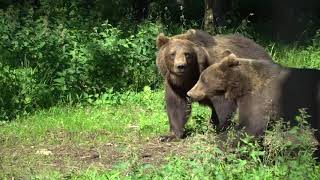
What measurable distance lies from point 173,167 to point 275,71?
1.85 m

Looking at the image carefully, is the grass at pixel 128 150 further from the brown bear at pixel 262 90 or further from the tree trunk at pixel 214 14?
the tree trunk at pixel 214 14

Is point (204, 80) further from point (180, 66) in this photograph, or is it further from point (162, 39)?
point (162, 39)

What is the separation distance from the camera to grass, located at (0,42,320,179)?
16.0 feet

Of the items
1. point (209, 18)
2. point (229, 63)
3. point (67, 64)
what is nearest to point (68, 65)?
point (67, 64)

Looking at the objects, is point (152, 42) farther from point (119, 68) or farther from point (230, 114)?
point (230, 114)

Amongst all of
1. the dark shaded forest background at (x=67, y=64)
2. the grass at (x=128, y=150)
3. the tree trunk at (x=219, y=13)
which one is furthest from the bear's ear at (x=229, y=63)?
the tree trunk at (x=219, y=13)

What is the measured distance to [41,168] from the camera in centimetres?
643

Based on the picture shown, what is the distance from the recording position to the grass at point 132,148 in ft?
16.0

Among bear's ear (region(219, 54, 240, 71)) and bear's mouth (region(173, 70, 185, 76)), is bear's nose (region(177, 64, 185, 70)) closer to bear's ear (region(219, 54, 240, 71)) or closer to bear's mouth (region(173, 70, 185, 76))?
bear's mouth (region(173, 70, 185, 76))

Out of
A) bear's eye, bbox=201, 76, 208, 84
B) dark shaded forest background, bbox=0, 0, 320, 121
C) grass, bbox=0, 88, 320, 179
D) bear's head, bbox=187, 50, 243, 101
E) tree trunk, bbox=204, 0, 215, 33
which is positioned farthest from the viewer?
tree trunk, bbox=204, 0, 215, 33

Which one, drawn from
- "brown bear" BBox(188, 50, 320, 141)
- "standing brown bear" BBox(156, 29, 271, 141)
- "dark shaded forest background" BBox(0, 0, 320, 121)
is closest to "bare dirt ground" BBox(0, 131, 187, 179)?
"standing brown bear" BBox(156, 29, 271, 141)

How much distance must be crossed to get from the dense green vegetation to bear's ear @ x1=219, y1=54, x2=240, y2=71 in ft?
2.25

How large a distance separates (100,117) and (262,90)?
3128 mm

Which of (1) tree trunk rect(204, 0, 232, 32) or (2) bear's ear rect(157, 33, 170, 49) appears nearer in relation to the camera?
(2) bear's ear rect(157, 33, 170, 49)
